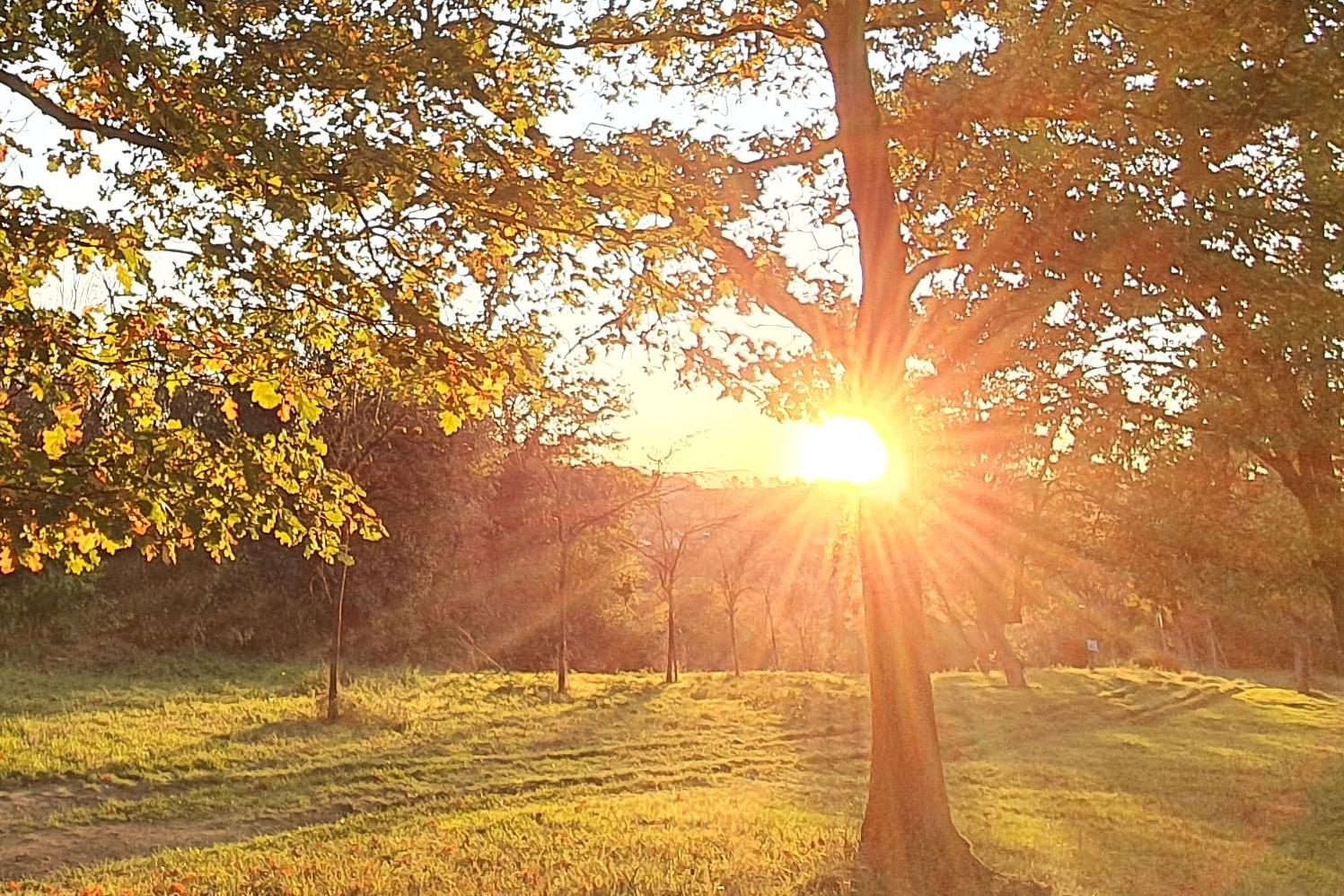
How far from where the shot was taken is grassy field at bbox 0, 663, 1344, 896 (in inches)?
326

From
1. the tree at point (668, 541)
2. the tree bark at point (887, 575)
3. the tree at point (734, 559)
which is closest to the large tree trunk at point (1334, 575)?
the tree bark at point (887, 575)

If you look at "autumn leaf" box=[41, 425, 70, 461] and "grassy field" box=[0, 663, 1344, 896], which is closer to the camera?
"autumn leaf" box=[41, 425, 70, 461]

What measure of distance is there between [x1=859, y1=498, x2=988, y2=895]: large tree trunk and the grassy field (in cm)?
51

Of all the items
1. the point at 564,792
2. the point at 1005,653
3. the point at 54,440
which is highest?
the point at 54,440

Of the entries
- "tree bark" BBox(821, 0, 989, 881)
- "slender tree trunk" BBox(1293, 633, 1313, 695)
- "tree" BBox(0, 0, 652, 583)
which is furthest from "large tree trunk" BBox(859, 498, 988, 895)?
"slender tree trunk" BBox(1293, 633, 1313, 695)

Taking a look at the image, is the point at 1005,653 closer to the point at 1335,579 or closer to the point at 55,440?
the point at 1335,579

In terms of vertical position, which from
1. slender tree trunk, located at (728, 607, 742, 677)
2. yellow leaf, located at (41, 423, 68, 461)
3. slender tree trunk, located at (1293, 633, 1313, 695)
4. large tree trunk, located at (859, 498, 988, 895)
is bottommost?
slender tree trunk, located at (1293, 633, 1313, 695)

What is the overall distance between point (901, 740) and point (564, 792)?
5.82m

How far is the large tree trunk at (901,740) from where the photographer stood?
777 cm

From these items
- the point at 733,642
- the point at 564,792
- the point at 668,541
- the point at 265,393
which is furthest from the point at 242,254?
the point at 733,642

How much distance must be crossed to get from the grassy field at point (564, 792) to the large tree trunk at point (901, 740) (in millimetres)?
512

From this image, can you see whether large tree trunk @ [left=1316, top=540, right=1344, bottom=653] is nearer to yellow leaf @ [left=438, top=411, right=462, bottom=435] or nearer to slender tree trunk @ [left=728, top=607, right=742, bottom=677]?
yellow leaf @ [left=438, top=411, right=462, bottom=435]

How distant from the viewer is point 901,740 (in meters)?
8.13

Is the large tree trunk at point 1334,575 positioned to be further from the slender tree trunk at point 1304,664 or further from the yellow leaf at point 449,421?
the slender tree trunk at point 1304,664
